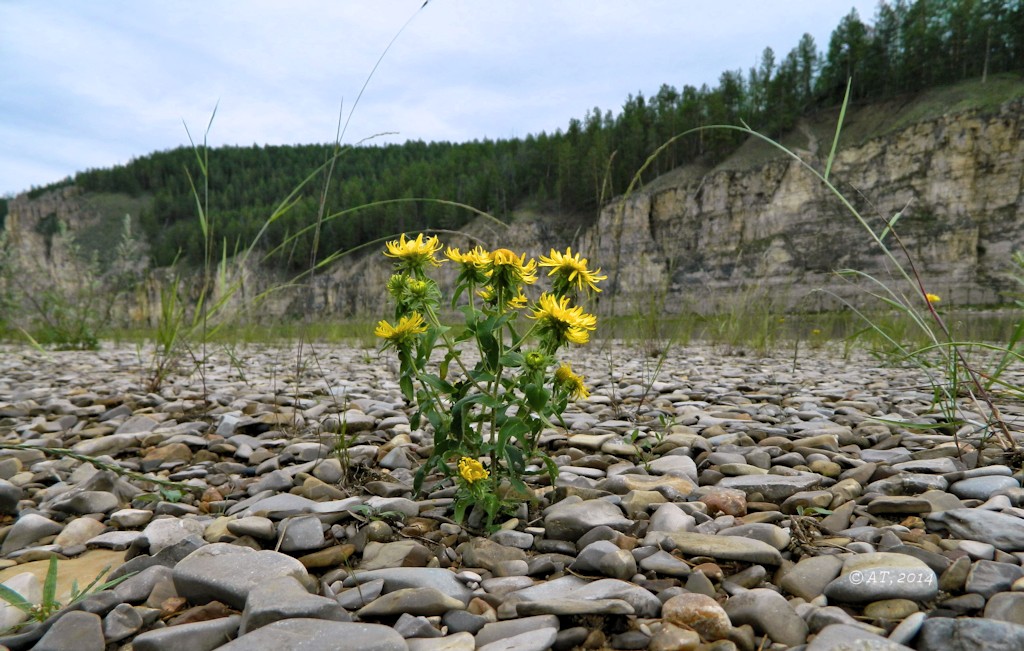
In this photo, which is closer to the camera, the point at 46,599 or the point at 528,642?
the point at 528,642

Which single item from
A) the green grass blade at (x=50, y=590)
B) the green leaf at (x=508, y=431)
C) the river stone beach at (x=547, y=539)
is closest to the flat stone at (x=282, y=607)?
the river stone beach at (x=547, y=539)

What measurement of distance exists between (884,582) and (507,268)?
0.99m

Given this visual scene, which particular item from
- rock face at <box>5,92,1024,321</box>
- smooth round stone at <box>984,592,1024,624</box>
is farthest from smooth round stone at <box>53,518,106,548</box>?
rock face at <box>5,92,1024,321</box>

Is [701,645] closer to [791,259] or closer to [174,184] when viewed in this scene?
[791,259]

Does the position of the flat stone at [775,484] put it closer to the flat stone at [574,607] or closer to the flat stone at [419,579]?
the flat stone at [574,607]

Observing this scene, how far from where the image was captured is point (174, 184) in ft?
232

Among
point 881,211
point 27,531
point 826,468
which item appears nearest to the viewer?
point 27,531

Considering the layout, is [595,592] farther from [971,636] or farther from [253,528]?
[253,528]

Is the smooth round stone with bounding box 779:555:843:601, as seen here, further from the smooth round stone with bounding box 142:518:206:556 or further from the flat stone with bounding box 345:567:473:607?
the smooth round stone with bounding box 142:518:206:556

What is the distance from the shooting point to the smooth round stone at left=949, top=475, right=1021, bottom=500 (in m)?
1.44

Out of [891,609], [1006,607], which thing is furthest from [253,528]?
[1006,607]

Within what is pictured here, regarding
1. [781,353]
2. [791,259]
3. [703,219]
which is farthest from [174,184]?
[781,353]

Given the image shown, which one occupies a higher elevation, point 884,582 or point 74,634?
point 884,582

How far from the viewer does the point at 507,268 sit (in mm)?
1403
